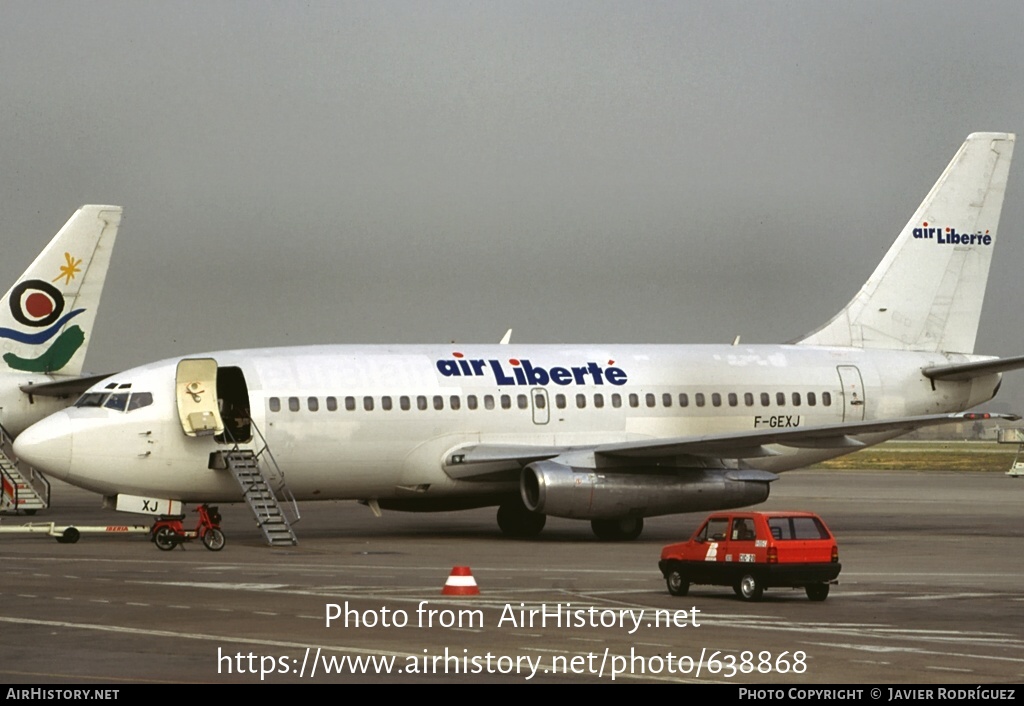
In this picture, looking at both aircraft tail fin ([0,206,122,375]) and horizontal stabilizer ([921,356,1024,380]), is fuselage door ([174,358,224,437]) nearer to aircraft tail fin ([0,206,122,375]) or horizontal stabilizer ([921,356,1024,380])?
aircraft tail fin ([0,206,122,375])

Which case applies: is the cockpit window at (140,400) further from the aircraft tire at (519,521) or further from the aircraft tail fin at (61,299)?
the aircraft tail fin at (61,299)

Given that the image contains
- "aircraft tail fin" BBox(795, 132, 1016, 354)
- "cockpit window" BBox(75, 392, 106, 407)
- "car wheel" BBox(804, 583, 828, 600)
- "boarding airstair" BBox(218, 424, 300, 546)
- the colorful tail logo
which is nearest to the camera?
"car wheel" BBox(804, 583, 828, 600)

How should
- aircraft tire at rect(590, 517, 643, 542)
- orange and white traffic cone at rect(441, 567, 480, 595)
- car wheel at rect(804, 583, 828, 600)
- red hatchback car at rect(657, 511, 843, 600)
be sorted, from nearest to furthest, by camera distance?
red hatchback car at rect(657, 511, 843, 600) < orange and white traffic cone at rect(441, 567, 480, 595) < car wheel at rect(804, 583, 828, 600) < aircraft tire at rect(590, 517, 643, 542)

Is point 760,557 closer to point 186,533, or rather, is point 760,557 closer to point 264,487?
point 264,487

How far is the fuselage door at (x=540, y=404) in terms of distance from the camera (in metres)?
42.8

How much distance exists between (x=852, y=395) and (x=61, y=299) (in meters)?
25.1

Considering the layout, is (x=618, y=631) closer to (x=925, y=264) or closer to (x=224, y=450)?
(x=224, y=450)

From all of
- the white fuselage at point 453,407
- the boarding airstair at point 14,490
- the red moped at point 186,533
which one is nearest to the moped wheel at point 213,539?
the red moped at point 186,533

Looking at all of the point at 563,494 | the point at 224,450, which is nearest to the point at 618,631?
the point at 563,494

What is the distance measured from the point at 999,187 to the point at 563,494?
1885 centimetres

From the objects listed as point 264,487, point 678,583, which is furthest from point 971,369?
point 678,583

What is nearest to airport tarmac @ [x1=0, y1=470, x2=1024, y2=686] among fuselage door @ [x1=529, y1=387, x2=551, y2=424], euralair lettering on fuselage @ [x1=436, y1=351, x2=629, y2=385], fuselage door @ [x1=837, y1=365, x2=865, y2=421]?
fuselage door @ [x1=529, y1=387, x2=551, y2=424]

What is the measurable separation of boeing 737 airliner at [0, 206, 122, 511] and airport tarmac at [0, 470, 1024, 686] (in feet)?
32.1

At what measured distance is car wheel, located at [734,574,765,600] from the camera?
25334 millimetres
